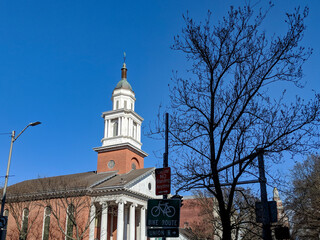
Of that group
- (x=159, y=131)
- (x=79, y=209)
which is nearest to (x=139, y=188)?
(x=79, y=209)

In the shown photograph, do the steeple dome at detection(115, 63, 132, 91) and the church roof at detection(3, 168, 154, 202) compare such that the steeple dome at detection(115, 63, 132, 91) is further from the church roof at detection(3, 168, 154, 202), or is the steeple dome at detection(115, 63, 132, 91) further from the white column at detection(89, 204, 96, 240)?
the white column at detection(89, 204, 96, 240)

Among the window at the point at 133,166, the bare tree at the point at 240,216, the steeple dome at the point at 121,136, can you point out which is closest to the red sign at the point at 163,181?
the bare tree at the point at 240,216

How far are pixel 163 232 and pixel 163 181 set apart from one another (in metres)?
1.84

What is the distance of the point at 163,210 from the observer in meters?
7.41

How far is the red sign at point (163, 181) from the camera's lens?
28.7 feet

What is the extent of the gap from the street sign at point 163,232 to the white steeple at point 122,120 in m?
34.3

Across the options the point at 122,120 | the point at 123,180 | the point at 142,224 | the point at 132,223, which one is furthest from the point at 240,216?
the point at 122,120

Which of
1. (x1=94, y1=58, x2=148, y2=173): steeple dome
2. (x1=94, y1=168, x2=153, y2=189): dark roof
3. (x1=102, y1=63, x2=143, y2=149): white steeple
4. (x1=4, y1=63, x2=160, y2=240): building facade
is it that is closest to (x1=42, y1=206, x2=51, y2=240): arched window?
(x1=4, y1=63, x2=160, y2=240): building facade

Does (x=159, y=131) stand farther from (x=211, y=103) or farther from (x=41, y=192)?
(x=41, y=192)

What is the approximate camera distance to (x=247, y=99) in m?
11.7

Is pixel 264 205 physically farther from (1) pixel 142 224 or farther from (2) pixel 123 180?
(1) pixel 142 224

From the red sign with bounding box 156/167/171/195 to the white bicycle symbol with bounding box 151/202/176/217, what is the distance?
122 centimetres

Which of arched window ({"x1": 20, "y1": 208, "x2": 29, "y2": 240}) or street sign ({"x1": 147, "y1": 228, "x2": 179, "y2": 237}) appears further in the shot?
arched window ({"x1": 20, "y1": 208, "x2": 29, "y2": 240})

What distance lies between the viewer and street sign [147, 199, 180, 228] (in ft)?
23.9
